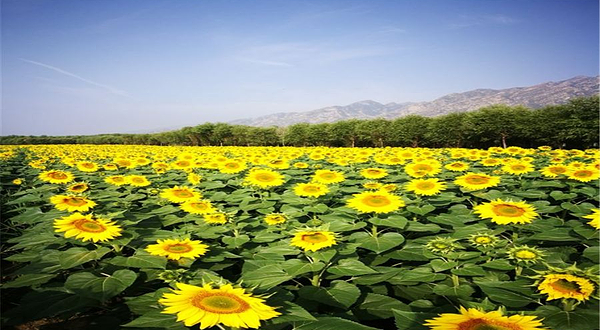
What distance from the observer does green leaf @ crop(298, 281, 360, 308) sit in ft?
6.96

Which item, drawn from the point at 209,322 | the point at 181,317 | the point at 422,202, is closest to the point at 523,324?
the point at 209,322

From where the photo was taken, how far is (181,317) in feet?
4.26

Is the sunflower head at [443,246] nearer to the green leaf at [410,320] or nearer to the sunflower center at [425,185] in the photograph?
the green leaf at [410,320]

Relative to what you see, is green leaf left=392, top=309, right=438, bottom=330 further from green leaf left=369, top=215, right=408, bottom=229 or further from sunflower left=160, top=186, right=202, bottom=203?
sunflower left=160, top=186, right=202, bottom=203

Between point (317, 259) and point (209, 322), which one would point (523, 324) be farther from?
point (317, 259)

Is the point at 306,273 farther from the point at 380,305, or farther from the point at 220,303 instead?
the point at 220,303

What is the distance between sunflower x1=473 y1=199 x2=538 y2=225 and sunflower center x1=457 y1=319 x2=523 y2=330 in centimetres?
201

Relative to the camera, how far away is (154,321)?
61.8 inches

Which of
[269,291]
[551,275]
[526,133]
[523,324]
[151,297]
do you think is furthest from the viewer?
[526,133]

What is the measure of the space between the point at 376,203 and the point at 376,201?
1.3 inches

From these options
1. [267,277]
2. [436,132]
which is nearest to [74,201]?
[267,277]

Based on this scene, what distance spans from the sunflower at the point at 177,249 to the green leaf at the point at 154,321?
681 millimetres

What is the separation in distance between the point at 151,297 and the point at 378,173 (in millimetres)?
4577

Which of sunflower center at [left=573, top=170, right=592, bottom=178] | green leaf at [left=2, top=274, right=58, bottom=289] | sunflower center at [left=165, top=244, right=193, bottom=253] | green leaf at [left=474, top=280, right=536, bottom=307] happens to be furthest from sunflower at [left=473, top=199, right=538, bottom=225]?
green leaf at [left=2, top=274, right=58, bottom=289]
